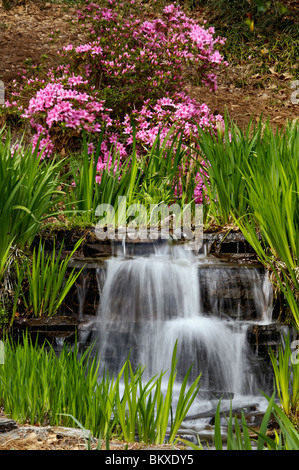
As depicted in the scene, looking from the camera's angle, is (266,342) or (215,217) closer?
(266,342)

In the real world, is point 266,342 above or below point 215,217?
below

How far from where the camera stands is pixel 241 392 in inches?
132

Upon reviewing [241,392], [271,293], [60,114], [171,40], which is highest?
[171,40]

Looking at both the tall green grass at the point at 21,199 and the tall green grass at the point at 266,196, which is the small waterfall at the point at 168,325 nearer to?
the tall green grass at the point at 266,196

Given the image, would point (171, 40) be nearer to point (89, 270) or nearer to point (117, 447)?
point (89, 270)

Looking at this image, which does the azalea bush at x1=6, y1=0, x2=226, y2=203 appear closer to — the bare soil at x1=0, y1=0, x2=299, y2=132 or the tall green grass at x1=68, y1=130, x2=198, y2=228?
the tall green grass at x1=68, y1=130, x2=198, y2=228

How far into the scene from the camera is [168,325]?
3.55 meters

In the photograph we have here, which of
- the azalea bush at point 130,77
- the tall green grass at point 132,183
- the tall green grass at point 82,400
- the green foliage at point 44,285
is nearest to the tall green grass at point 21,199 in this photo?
the green foliage at point 44,285

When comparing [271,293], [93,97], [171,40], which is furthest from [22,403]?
[171,40]

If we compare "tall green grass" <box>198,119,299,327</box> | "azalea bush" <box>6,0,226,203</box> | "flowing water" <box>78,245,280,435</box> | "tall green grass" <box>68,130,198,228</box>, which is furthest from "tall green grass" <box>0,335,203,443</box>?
"azalea bush" <box>6,0,226,203</box>

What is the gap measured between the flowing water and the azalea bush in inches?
91.4

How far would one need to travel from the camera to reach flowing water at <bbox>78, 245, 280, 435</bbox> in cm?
337
